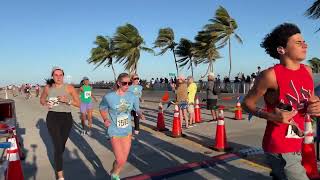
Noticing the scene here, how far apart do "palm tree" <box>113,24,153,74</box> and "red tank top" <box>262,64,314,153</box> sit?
45494 millimetres

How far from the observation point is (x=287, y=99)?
3.47 metres

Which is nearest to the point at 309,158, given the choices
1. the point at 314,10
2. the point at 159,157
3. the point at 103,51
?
the point at 159,157

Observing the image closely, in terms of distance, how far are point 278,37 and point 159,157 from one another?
573 cm

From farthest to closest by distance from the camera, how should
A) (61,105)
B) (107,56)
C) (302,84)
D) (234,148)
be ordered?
(107,56), (234,148), (61,105), (302,84)

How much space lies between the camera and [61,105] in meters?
7.35

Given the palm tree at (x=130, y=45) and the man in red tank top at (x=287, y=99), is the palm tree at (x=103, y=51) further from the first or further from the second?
the man in red tank top at (x=287, y=99)

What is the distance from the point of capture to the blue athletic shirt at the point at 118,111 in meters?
6.60

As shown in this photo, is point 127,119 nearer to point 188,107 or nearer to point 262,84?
point 262,84

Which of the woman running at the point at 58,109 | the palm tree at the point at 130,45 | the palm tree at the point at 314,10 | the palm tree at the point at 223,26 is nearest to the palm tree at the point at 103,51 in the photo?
the palm tree at the point at 130,45

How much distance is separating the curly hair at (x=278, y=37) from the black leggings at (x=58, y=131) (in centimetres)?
422

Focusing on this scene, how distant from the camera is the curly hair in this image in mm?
3582

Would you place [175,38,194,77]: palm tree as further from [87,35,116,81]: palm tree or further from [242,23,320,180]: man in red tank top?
[242,23,320,180]: man in red tank top

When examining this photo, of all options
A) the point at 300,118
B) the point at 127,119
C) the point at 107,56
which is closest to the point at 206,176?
the point at 127,119

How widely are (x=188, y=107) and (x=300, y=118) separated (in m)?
10.2
